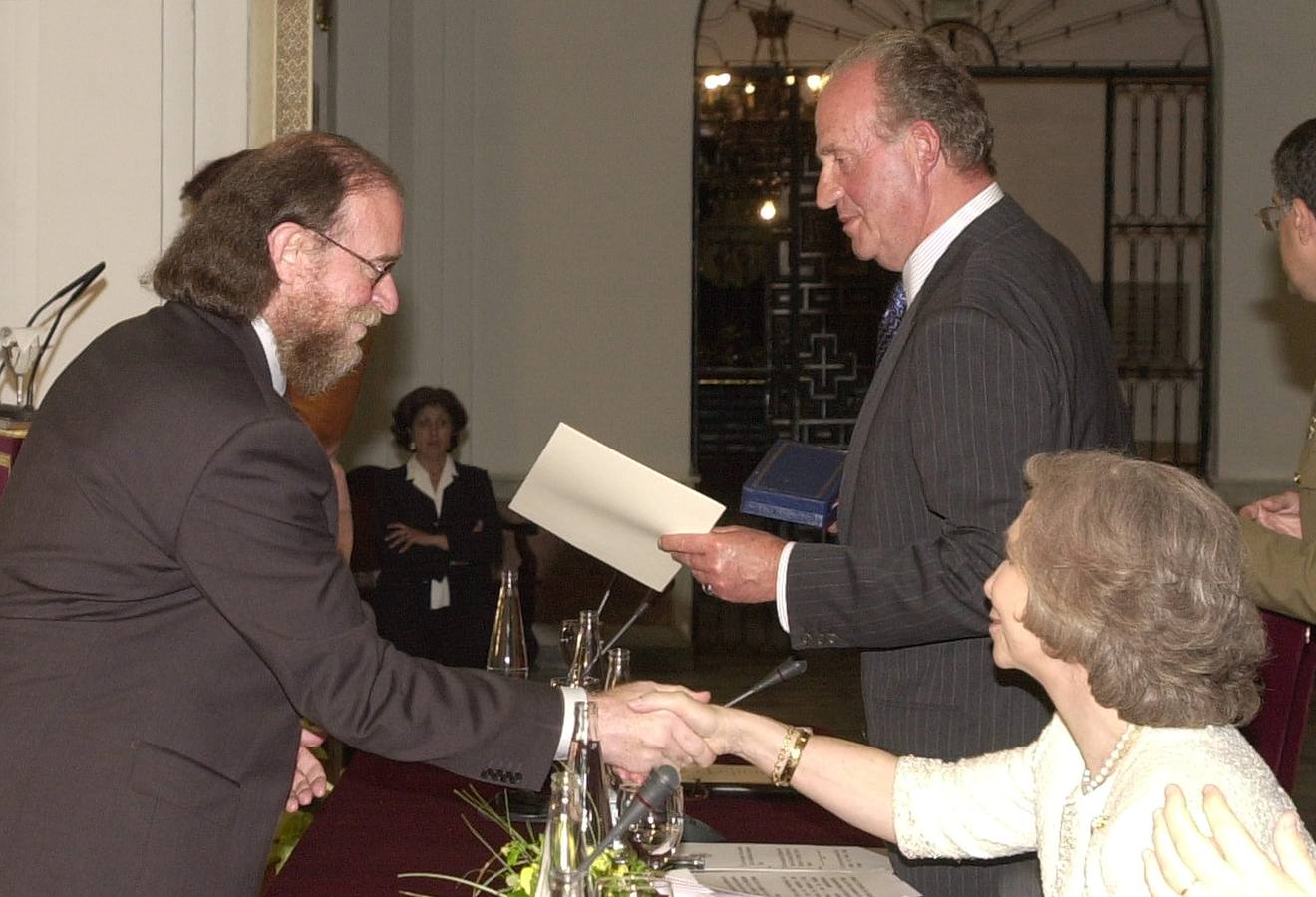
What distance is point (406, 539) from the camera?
23.8 feet

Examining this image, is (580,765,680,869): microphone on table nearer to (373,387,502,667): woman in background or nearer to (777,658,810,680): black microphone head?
(777,658,810,680): black microphone head

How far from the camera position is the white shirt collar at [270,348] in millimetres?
2295

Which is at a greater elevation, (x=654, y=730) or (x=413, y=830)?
(x=654, y=730)

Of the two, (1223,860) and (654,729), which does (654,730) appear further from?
(1223,860)

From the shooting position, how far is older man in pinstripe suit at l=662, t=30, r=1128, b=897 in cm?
245

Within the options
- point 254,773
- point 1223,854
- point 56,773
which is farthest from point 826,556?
point 1223,854

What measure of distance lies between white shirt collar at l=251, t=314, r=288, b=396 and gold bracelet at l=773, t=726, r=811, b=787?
3.09 ft

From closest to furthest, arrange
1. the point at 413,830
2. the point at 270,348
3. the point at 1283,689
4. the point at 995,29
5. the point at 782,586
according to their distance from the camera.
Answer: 1. the point at 270,348
2. the point at 782,586
3. the point at 413,830
4. the point at 1283,689
5. the point at 995,29

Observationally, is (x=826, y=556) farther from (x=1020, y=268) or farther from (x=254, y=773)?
(x=254, y=773)

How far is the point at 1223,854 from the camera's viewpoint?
1.21m

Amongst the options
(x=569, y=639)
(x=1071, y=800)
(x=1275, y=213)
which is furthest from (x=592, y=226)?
(x=1071, y=800)

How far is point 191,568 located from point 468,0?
8.06 m

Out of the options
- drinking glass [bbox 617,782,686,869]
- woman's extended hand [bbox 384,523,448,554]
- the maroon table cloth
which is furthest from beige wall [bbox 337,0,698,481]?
drinking glass [bbox 617,782,686,869]

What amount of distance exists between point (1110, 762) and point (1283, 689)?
1.25 m
